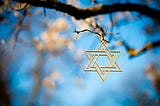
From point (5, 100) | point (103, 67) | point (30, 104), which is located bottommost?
point (103, 67)

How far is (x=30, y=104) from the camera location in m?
13.9

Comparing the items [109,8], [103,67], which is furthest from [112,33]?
[103,67]

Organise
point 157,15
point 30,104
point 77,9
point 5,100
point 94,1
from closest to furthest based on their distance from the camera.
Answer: point 157,15 < point 77,9 < point 94,1 < point 5,100 < point 30,104

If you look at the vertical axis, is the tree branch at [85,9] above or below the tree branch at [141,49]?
above

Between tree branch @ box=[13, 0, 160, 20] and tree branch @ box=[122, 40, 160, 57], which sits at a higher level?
tree branch @ box=[13, 0, 160, 20]

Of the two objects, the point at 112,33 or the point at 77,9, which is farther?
the point at 112,33

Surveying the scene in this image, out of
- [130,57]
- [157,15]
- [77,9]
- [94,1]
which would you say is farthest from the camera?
[94,1]

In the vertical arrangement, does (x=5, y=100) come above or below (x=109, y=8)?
above

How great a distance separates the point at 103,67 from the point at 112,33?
163cm

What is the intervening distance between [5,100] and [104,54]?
5.72 m

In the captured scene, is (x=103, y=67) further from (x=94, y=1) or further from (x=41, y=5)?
(x=41, y=5)

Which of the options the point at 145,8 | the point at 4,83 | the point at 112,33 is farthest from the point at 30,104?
the point at 145,8

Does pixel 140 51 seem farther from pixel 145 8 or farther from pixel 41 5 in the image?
pixel 41 5

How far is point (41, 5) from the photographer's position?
2.90 m
